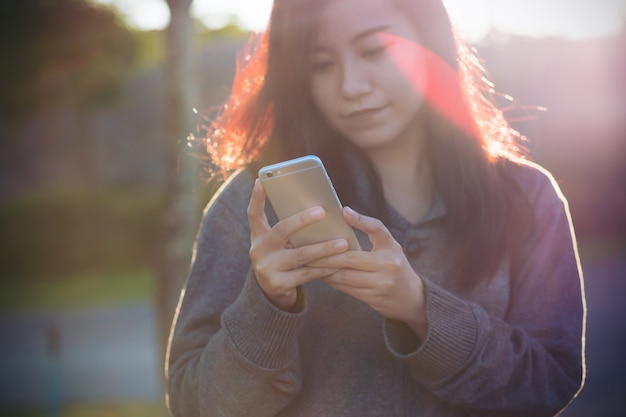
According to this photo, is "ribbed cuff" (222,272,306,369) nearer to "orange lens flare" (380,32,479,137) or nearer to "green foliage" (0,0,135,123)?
"orange lens flare" (380,32,479,137)

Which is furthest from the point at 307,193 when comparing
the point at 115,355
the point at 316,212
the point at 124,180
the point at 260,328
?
the point at 124,180

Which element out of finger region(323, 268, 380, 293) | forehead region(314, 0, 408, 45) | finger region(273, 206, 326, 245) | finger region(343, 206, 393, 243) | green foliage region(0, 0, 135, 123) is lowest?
finger region(323, 268, 380, 293)

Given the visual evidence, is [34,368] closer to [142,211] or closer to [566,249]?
[142,211]

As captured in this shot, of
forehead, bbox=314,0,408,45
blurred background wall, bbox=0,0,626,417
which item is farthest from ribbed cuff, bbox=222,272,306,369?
blurred background wall, bbox=0,0,626,417

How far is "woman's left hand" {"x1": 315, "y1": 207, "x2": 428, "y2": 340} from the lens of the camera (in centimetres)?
169

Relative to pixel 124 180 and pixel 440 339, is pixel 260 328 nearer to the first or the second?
pixel 440 339

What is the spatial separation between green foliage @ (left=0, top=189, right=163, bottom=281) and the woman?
10949 mm

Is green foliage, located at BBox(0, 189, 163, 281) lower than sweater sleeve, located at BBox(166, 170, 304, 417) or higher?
lower

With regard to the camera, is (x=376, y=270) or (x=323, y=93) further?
(x=323, y=93)

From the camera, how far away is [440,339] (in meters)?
1.83

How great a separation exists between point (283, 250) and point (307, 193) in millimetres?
123

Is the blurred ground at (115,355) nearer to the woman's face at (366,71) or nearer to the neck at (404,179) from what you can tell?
the neck at (404,179)

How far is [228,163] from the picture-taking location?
7.49 ft

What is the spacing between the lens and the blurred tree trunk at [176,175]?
A: 14.3 ft
